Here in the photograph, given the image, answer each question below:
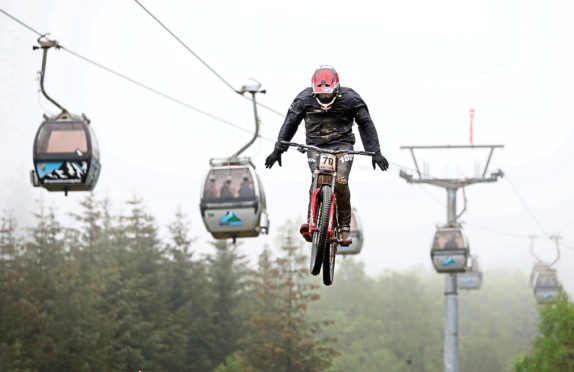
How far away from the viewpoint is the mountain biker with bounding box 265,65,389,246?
5.66m

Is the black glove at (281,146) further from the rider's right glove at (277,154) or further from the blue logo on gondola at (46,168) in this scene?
the blue logo on gondola at (46,168)

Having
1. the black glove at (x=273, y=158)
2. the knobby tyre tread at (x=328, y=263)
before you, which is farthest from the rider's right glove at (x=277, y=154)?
the knobby tyre tread at (x=328, y=263)

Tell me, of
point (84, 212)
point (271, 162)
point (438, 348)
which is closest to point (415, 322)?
point (438, 348)

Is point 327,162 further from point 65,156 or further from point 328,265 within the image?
point 65,156

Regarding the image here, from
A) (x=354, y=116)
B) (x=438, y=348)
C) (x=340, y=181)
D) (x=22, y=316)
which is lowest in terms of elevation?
(x=438, y=348)

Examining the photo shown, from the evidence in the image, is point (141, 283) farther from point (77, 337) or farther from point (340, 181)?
point (340, 181)

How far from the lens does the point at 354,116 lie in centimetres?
580

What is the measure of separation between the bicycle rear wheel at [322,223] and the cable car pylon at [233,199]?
42.0ft

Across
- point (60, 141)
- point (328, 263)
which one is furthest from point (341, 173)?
point (60, 141)

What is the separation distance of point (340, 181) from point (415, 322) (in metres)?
108

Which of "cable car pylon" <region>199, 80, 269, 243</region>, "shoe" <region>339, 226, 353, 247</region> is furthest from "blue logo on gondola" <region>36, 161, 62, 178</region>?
"shoe" <region>339, 226, 353, 247</region>

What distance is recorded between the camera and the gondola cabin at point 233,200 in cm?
1922

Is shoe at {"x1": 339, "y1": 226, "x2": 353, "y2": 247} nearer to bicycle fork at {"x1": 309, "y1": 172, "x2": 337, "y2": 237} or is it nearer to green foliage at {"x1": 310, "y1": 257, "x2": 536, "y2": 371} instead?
bicycle fork at {"x1": 309, "y1": 172, "x2": 337, "y2": 237}

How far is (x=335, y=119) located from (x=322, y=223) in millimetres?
678
